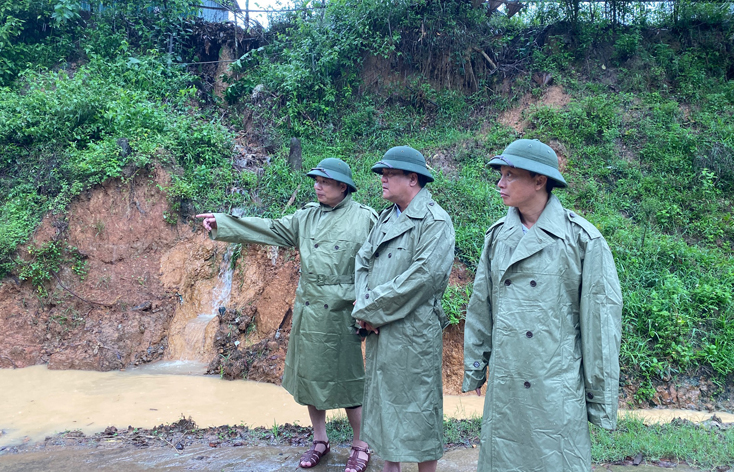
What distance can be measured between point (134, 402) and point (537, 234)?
4344 mm

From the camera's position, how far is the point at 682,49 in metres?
9.27

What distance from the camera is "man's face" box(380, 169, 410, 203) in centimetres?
285

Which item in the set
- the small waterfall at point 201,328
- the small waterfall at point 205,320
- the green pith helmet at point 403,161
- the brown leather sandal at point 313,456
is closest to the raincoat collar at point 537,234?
the green pith helmet at point 403,161

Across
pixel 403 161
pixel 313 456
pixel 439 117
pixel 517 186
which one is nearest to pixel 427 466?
pixel 313 456

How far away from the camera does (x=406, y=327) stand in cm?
265

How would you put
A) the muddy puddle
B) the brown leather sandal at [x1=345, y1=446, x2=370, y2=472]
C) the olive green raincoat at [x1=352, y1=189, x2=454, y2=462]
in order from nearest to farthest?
the olive green raincoat at [x1=352, y1=189, x2=454, y2=462], the brown leather sandal at [x1=345, y1=446, x2=370, y2=472], the muddy puddle

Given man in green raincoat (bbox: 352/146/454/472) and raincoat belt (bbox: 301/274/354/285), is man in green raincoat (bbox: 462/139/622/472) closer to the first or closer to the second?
man in green raincoat (bbox: 352/146/454/472)

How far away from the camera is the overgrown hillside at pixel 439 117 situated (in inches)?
241

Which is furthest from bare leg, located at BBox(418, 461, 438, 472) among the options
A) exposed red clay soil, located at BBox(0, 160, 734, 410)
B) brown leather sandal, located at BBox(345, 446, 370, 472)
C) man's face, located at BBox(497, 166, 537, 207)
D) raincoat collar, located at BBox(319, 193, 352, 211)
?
exposed red clay soil, located at BBox(0, 160, 734, 410)

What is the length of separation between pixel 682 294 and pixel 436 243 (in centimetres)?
418

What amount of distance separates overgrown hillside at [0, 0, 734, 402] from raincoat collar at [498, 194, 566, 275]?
10.4 ft

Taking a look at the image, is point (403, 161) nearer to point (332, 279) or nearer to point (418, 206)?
point (418, 206)

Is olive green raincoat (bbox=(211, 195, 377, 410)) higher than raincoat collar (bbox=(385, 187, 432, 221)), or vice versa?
raincoat collar (bbox=(385, 187, 432, 221))

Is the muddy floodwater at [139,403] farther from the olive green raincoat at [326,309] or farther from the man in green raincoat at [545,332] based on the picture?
the man in green raincoat at [545,332]
